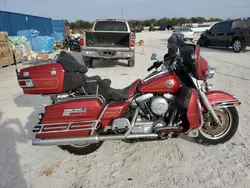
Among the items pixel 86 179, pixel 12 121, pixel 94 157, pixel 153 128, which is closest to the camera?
pixel 86 179

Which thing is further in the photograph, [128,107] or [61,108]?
[128,107]

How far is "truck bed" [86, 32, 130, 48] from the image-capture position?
9.18 meters

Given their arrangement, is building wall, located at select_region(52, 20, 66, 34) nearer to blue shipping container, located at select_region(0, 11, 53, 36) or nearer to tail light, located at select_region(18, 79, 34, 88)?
blue shipping container, located at select_region(0, 11, 53, 36)

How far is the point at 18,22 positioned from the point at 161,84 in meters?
13.9

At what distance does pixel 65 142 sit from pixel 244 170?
86.0 inches

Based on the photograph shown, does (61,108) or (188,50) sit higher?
(188,50)

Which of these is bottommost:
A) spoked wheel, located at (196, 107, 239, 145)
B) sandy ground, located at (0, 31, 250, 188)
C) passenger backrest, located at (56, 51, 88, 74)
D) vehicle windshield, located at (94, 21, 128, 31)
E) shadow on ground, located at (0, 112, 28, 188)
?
shadow on ground, located at (0, 112, 28, 188)

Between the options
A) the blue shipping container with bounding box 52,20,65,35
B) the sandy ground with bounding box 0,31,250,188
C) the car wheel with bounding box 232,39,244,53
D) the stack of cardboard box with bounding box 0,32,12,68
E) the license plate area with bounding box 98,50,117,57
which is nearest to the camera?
the sandy ground with bounding box 0,31,250,188

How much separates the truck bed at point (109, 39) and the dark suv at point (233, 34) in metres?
6.73

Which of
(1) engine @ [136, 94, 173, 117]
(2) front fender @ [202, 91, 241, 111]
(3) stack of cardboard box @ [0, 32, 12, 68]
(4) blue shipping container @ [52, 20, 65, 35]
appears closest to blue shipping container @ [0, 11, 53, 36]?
(3) stack of cardboard box @ [0, 32, 12, 68]

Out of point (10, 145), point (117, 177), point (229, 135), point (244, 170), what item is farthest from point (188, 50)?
point (10, 145)

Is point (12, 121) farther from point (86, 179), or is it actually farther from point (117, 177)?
point (117, 177)

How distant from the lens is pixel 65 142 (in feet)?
8.39

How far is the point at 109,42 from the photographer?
31.4ft
